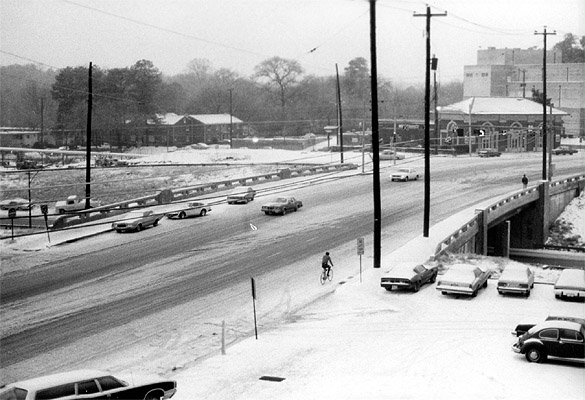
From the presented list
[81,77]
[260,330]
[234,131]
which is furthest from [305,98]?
[260,330]

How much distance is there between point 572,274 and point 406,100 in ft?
540

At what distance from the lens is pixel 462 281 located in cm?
2861

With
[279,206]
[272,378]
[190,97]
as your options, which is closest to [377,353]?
[272,378]

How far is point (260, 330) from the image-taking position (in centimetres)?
2514

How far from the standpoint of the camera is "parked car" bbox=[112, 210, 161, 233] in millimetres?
42375

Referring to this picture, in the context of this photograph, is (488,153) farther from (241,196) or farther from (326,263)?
(326,263)

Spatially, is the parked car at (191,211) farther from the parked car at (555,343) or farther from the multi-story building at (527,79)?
the multi-story building at (527,79)

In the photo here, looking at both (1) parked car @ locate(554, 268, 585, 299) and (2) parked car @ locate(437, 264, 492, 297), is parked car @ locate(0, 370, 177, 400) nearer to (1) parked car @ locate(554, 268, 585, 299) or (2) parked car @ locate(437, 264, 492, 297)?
(2) parked car @ locate(437, 264, 492, 297)

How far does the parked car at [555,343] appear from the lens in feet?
66.4

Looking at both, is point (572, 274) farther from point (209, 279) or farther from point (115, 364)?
point (115, 364)

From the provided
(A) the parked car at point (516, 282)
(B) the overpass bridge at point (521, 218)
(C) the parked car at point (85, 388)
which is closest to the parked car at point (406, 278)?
(A) the parked car at point (516, 282)

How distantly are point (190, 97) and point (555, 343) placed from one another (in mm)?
150436

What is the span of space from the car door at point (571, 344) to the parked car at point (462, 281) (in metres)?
7.95

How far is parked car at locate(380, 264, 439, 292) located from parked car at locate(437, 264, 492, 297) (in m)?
1.00
